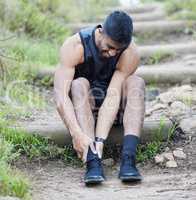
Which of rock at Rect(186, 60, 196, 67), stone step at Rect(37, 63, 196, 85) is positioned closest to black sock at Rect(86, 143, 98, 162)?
stone step at Rect(37, 63, 196, 85)

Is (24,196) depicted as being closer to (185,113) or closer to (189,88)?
(185,113)

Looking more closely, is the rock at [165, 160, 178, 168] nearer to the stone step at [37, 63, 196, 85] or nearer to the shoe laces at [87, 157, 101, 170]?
the shoe laces at [87, 157, 101, 170]

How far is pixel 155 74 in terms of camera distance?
7.75 metres

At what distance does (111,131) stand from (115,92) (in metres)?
0.37

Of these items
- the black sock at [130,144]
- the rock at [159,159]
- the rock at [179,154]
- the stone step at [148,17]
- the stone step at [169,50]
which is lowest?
the rock at [159,159]

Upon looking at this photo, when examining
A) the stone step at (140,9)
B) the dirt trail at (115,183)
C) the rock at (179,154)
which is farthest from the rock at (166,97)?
the stone step at (140,9)

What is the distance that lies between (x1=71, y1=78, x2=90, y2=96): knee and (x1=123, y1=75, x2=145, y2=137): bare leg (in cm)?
32

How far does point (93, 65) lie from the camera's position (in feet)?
17.5

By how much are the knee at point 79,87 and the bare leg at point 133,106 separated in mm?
316

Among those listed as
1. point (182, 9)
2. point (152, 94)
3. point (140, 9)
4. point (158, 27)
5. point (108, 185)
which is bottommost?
point (108, 185)

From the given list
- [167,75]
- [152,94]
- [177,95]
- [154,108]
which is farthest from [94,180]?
[167,75]

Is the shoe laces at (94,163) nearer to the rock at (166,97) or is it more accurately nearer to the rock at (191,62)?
the rock at (166,97)

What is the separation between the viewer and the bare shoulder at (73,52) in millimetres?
5180

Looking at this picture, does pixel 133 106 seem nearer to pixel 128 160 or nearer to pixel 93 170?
pixel 128 160
